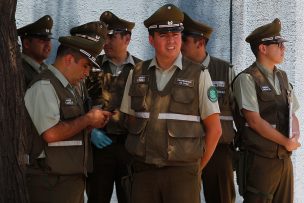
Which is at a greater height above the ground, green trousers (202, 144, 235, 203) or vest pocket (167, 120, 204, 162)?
vest pocket (167, 120, 204, 162)

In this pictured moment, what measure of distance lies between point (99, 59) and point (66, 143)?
1349mm

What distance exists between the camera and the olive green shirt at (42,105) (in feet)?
14.8

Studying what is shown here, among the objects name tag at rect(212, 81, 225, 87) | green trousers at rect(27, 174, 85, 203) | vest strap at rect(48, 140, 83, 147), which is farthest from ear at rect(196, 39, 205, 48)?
green trousers at rect(27, 174, 85, 203)

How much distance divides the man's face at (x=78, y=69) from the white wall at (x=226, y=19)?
1819 millimetres

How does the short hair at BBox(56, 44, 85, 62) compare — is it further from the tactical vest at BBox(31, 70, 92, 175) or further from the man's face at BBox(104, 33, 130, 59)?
the man's face at BBox(104, 33, 130, 59)

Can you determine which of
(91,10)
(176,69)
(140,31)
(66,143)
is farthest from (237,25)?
(66,143)

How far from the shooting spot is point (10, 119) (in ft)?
14.6

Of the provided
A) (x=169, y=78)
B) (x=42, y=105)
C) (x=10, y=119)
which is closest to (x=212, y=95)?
(x=169, y=78)

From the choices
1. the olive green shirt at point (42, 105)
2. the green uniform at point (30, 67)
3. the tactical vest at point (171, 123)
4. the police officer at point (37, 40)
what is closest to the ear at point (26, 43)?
the police officer at point (37, 40)

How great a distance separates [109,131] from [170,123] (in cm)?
104

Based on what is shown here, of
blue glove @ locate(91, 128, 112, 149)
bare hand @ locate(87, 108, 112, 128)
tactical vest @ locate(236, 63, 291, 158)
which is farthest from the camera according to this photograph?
tactical vest @ locate(236, 63, 291, 158)

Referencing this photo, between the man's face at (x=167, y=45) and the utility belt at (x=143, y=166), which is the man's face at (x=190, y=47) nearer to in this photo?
the man's face at (x=167, y=45)

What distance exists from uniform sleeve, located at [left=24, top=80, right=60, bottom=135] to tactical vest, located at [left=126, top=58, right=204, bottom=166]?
1.82 feet

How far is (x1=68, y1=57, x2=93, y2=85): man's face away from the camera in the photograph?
15.6 feet
